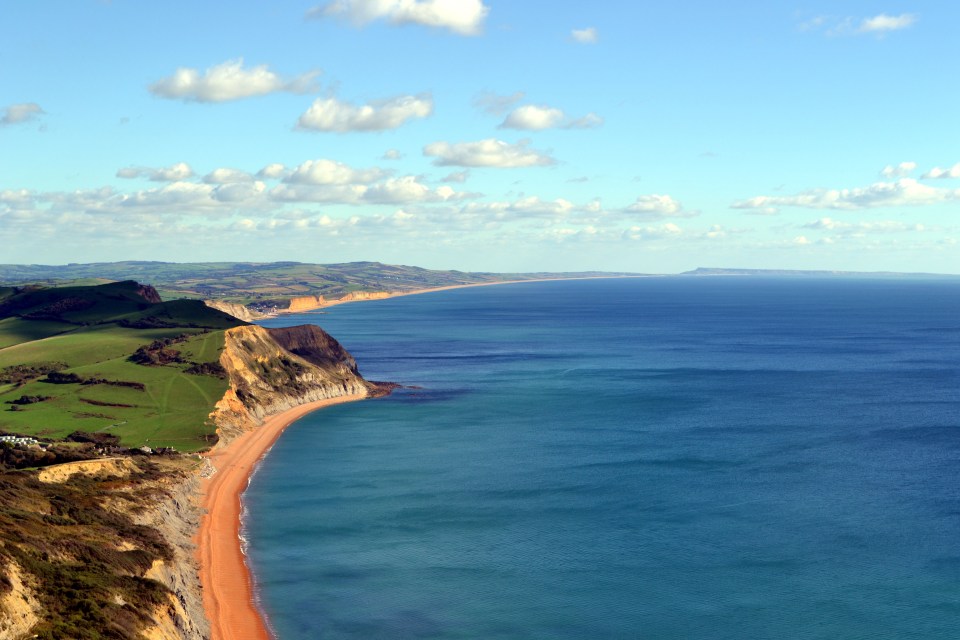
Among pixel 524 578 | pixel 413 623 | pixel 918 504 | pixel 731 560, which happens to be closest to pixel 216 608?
pixel 413 623

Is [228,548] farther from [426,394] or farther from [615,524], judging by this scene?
[426,394]

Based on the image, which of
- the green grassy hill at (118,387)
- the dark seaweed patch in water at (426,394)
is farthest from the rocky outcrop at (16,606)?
the dark seaweed patch in water at (426,394)

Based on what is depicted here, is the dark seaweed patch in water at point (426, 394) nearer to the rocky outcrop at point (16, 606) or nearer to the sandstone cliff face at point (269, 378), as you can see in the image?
the sandstone cliff face at point (269, 378)

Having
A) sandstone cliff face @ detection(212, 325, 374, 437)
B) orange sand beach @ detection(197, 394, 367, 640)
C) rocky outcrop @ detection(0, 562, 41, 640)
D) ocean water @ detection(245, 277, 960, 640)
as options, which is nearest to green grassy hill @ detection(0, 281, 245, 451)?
sandstone cliff face @ detection(212, 325, 374, 437)

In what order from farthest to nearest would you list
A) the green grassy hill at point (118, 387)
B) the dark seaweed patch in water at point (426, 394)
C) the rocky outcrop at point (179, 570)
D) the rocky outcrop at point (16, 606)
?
the dark seaweed patch in water at point (426, 394) → the green grassy hill at point (118, 387) → the rocky outcrop at point (179, 570) → the rocky outcrop at point (16, 606)

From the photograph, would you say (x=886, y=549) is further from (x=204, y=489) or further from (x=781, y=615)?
(x=204, y=489)

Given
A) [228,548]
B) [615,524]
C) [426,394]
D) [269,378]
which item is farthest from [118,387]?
[615,524]

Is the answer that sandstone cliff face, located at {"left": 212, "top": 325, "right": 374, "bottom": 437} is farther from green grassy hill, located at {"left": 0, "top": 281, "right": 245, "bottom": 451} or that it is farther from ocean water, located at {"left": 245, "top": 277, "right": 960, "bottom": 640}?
ocean water, located at {"left": 245, "top": 277, "right": 960, "bottom": 640}
